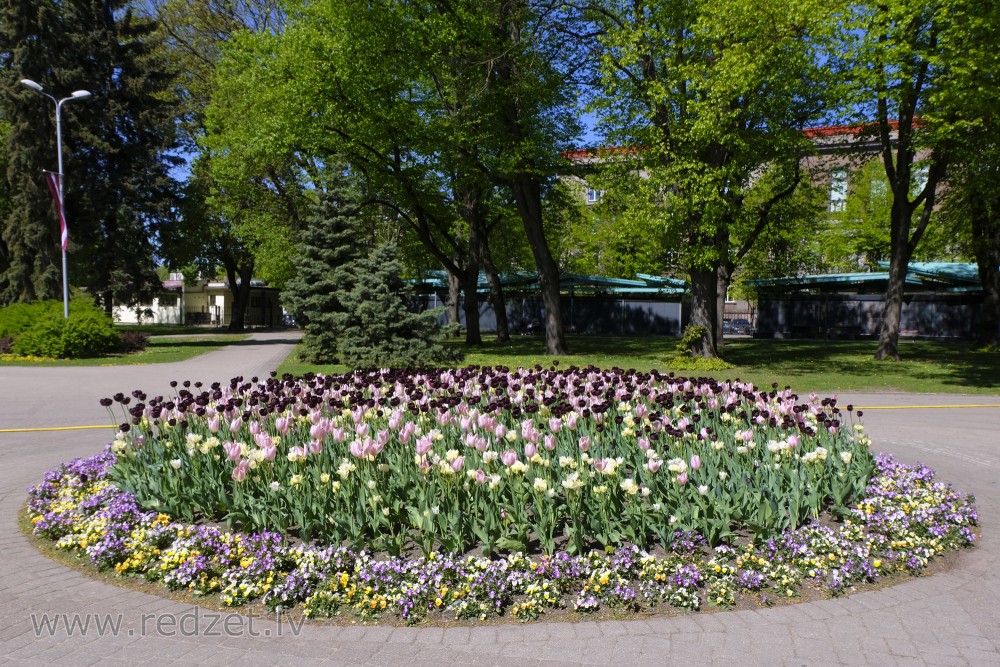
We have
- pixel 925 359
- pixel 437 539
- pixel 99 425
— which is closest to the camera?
pixel 437 539

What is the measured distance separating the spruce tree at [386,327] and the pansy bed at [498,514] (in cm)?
1026

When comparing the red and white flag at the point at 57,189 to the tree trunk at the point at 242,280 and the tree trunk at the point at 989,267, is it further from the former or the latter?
the tree trunk at the point at 989,267

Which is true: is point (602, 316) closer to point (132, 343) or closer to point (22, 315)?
point (132, 343)

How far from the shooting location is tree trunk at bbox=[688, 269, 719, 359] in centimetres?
1964

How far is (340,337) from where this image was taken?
19.3 metres

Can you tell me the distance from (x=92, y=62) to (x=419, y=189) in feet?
51.8

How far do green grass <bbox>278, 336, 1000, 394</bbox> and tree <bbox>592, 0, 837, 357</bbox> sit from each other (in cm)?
242

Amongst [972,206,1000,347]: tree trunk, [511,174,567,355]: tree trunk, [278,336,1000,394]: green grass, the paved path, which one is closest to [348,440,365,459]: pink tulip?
the paved path

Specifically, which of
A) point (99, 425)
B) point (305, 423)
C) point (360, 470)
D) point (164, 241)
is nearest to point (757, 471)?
point (360, 470)

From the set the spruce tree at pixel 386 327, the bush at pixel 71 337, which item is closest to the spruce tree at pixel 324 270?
the spruce tree at pixel 386 327

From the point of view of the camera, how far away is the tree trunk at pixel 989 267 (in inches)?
958

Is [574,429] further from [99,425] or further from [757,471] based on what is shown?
[99,425]

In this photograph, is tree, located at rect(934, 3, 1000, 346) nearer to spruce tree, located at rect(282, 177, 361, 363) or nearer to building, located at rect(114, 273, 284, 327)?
spruce tree, located at rect(282, 177, 361, 363)

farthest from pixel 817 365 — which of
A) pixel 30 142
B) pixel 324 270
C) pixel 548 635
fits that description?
pixel 30 142
